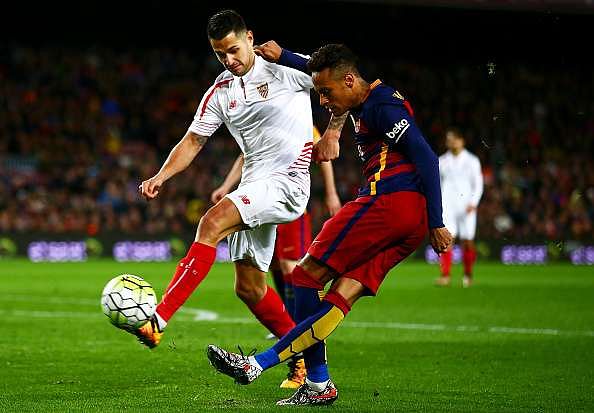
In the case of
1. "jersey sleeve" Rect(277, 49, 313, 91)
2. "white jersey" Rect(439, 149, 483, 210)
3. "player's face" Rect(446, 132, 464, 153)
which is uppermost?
"jersey sleeve" Rect(277, 49, 313, 91)

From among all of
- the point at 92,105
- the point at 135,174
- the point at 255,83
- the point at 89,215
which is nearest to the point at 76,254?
the point at 89,215

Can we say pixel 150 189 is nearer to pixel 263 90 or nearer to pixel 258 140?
pixel 258 140

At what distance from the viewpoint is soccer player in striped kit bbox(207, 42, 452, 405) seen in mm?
5906

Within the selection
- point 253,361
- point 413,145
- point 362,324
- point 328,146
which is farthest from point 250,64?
point 362,324

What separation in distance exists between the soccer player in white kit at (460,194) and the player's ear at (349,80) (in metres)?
11.4

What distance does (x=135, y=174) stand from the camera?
1094 inches

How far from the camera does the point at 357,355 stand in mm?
8516

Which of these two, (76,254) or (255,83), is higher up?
(255,83)

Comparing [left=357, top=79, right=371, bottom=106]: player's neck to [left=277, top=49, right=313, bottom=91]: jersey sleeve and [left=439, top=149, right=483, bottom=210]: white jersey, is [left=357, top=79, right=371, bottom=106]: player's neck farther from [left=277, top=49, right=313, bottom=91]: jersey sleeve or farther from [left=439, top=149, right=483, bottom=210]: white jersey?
[left=439, top=149, right=483, bottom=210]: white jersey

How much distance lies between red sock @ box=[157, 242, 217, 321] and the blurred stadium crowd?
1957 centimetres

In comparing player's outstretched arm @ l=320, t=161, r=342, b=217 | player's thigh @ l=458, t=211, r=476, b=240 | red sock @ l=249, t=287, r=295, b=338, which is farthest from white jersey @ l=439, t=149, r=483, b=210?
red sock @ l=249, t=287, r=295, b=338

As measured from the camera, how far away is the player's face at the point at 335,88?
5.99 meters

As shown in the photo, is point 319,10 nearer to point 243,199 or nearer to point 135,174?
point 135,174

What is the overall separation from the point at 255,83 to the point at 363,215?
1401 mm
